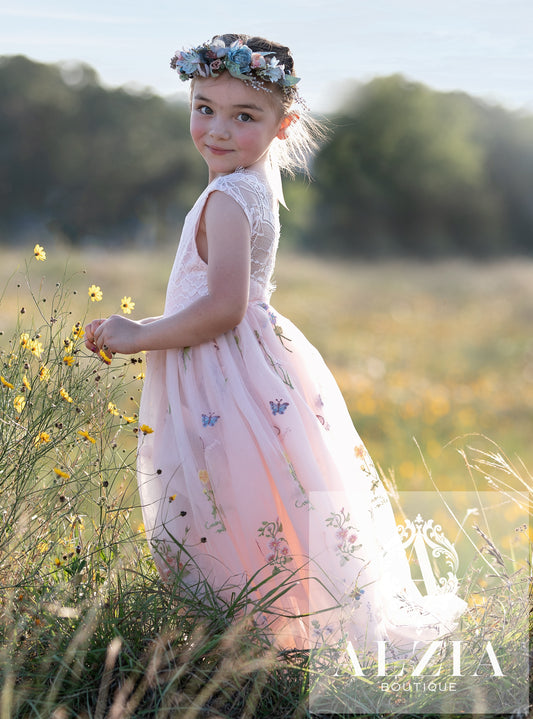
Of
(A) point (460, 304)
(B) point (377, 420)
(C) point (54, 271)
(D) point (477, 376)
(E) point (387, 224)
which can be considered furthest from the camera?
(E) point (387, 224)

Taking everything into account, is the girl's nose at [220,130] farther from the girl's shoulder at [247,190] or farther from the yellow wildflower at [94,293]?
the yellow wildflower at [94,293]

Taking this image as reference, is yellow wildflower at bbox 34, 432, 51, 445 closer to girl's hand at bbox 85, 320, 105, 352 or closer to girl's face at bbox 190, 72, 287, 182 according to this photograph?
girl's hand at bbox 85, 320, 105, 352

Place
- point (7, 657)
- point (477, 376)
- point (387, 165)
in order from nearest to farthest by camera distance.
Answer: point (7, 657) < point (477, 376) < point (387, 165)

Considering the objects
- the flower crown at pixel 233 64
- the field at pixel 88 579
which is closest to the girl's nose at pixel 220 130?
the flower crown at pixel 233 64

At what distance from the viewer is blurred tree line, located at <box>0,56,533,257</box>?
14031 mm

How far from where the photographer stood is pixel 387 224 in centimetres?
1534

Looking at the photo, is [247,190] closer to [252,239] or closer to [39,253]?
[252,239]

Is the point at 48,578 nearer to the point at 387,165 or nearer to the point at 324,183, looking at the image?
the point at 324,183

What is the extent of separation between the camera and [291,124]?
2.08 metres

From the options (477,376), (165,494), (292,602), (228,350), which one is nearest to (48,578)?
(165,494)

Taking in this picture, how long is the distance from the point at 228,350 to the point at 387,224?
13984 mm

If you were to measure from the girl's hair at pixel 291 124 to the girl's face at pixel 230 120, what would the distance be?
7 cm

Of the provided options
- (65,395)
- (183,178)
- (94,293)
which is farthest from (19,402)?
(183,178)

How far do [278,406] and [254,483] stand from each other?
0.64ft
